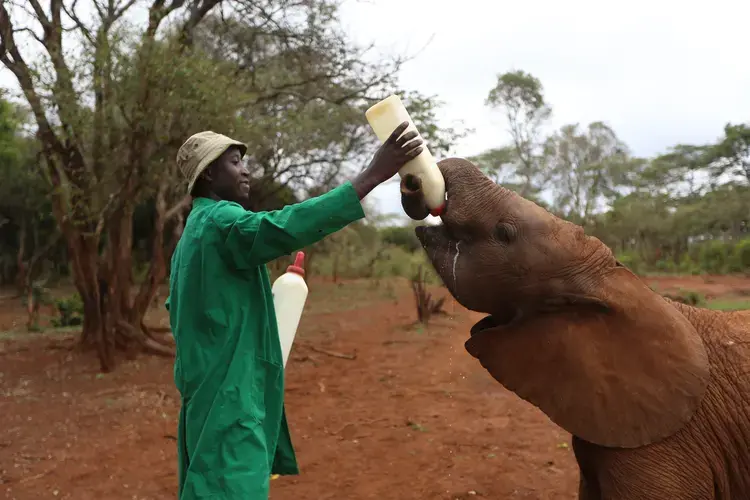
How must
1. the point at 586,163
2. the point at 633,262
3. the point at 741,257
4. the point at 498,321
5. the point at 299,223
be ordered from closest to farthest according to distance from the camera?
1. the point at 299,223
2. the point at 498,321
3. the point at 741,257
4. the point at 633,262
5. the point at 586,163

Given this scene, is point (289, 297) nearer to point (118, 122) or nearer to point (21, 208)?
point (118, 122)

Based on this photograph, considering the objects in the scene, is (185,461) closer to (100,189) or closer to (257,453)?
(257,453)

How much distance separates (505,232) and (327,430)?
12.5 feet

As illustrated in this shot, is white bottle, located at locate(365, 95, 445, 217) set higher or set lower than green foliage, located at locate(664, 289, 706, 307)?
higher

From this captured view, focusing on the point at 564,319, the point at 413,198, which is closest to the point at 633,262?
the point at 564,319

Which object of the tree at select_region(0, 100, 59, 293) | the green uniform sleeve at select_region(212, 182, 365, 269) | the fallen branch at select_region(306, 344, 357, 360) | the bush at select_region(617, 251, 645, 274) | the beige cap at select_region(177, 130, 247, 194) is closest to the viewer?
the green uniform sleeve at select_region(212, 182, 365, 269)

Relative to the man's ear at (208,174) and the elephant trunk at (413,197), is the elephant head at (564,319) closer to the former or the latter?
the elephant trunk at (413,197)

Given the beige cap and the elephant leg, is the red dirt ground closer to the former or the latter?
the elephant leg

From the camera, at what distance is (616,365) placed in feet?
6.77

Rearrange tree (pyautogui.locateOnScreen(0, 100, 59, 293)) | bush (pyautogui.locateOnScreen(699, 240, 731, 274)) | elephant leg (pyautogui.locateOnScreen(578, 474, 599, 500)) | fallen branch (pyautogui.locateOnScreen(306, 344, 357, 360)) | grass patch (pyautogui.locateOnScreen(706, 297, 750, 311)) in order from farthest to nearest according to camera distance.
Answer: bush (pyautogui.locateOnScreen(699, 240, 731, 274)) < tree (pyautogui.locateOnScreen(0, 100, 59, 293)) < grass patch (pyautogui.locateOnScreen(706, 297, 750, 311)) < fallen branch (pyautogui.locateOnScreen(306, 344, 357, 360)) < elephant leg (pyautogui.locateOnScreen(578, 474, 599, 500))

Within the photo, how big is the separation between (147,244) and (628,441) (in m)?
19.5

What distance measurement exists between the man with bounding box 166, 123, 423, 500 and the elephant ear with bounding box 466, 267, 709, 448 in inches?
32.6

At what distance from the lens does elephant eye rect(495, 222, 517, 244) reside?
2.17 meters

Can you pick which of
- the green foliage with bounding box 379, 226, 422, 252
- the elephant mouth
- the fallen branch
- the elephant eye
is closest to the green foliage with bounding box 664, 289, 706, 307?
the fallen branch
